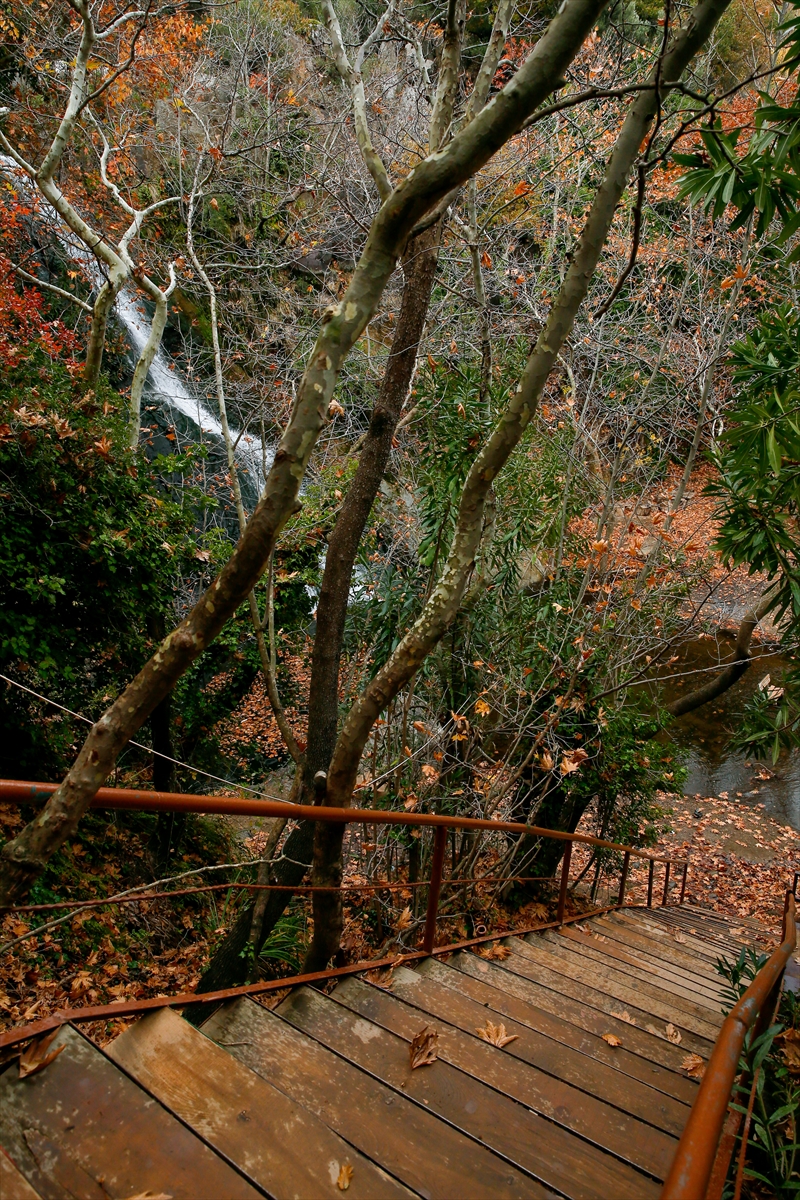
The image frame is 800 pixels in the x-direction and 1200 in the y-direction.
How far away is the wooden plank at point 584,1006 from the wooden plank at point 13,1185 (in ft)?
7.37

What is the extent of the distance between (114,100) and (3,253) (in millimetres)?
3055

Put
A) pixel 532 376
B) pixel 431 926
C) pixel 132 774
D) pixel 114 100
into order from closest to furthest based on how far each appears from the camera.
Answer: pixel 532 376 < pixel 431 926 < pixel 132 774 < pixel 114 100

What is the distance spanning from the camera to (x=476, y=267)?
242 inches

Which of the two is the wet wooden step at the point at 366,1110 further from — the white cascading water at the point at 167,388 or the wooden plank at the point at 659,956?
the white cascading water at the point at 167,388

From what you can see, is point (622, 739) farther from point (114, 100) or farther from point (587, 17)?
point (114, 100)

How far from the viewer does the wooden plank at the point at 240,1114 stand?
172 centimetres

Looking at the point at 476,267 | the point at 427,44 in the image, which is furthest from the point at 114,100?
the point at 476,267

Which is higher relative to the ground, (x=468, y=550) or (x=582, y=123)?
(x=582, y=123)

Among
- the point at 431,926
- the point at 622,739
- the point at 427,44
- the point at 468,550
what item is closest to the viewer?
the point at 468,550

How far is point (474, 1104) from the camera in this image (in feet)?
7.26

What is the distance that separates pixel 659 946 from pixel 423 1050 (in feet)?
12.6

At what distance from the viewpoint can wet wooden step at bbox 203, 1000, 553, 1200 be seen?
6.04 ft

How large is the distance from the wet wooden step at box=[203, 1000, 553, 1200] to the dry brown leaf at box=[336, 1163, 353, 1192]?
3.6 inches

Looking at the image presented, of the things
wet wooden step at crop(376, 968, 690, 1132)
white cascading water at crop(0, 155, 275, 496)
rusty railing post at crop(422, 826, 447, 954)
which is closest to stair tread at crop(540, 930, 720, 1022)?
Answer: wet wooden step at crop(376, 968, 690, 1132)
